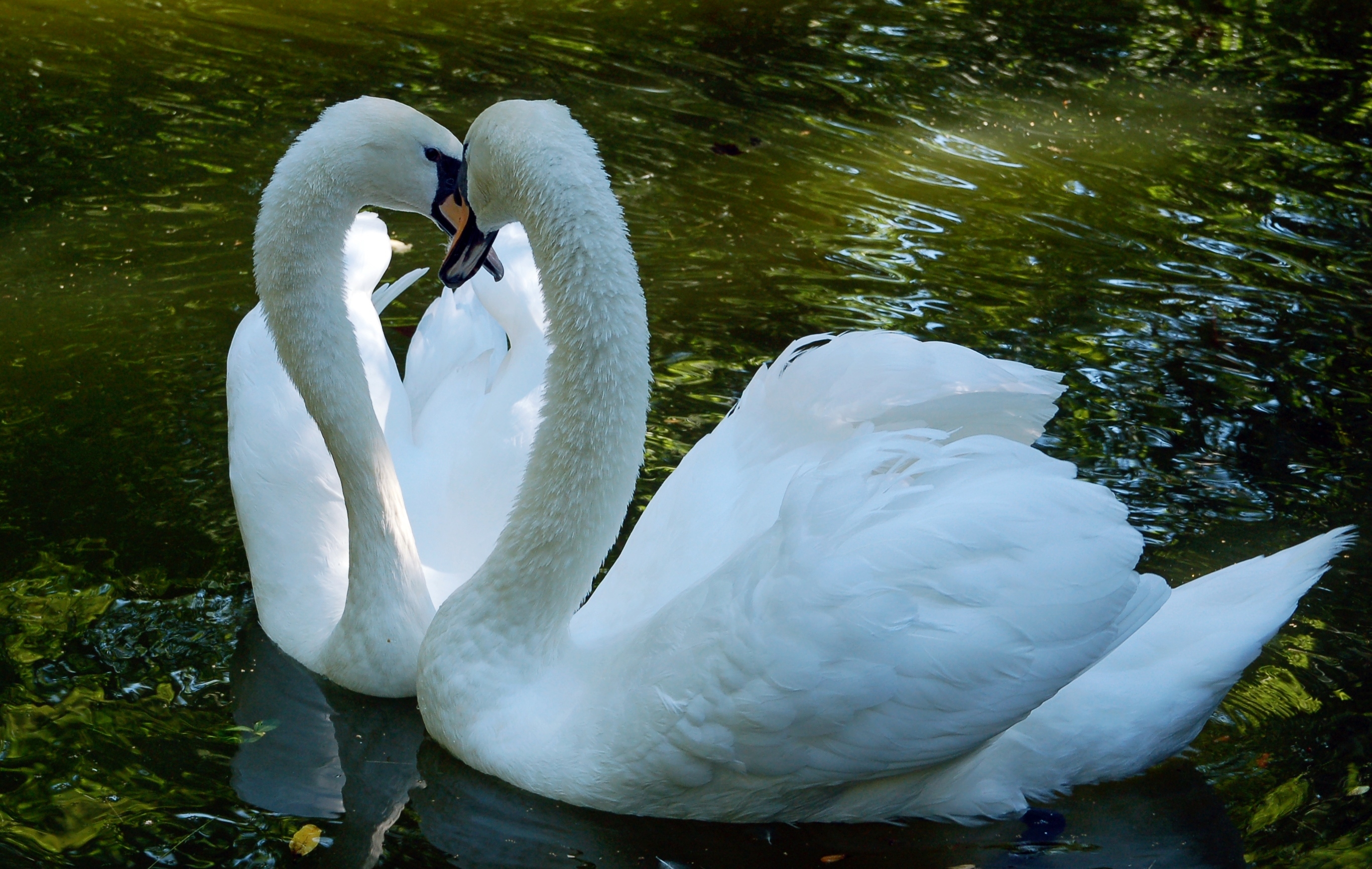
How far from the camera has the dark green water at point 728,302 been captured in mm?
3701

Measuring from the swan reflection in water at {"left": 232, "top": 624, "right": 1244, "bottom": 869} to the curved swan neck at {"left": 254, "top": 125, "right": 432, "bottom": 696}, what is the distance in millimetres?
257

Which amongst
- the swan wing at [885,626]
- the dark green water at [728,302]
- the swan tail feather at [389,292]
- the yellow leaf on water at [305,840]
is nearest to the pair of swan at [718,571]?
the swan wing at [885,626]

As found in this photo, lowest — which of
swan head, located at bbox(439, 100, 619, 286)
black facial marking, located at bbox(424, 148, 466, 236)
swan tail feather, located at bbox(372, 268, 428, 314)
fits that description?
swan tail feather, located at bbox(372, 268, 428, 314)

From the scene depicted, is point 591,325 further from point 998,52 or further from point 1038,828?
point 998,52

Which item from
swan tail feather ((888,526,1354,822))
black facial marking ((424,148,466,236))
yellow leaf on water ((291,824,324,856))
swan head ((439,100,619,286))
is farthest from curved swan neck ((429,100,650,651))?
swan tail feather ((888,526,1354,822))

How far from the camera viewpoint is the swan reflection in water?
357cm

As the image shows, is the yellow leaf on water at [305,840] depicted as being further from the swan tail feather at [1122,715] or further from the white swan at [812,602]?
the swan tail feather at [1122,715]

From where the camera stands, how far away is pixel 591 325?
3586 mm

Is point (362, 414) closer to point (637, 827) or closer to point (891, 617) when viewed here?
point (637, 827)

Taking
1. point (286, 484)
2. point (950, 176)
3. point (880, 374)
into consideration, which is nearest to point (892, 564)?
point (880, 374)

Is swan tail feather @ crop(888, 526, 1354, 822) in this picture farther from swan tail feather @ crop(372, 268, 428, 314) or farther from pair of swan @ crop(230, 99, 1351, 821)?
swan tail feather @ crop(372, 268, 428, 314)

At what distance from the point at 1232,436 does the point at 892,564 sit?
2.85 metres

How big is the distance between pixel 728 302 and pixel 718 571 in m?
3.32

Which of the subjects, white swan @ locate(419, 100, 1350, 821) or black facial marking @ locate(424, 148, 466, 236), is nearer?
white swan @ locate(419, 100, 1350, 821)
